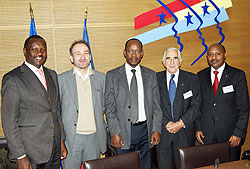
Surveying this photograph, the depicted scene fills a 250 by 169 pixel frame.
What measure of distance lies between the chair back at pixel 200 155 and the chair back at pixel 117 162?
0.42 meters

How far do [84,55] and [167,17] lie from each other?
6.37 feet

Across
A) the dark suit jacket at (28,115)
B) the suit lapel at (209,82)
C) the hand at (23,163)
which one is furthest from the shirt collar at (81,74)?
the suit lapel at (209,82)

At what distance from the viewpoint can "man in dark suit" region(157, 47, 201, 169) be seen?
2900 millimetres

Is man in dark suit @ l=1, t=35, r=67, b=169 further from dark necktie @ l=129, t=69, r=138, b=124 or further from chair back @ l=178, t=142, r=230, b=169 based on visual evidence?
chair back @ l=178, t=142, r=230, b=169

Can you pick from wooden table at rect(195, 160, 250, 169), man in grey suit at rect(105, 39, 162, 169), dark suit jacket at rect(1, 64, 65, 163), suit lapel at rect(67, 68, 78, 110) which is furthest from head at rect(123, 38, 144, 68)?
wooden table at rect(195, 160, 250, 169)

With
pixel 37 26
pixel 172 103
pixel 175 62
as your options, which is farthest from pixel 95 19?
pixel 172 103

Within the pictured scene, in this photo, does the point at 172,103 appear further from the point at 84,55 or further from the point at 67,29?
the point at 67,29

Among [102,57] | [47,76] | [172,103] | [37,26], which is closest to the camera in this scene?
[47,76]

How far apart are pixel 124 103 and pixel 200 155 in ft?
3.46

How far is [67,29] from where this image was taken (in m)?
3.59

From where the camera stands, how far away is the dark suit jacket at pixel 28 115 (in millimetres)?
2135

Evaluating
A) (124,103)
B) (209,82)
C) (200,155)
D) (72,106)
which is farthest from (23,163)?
(209,82)

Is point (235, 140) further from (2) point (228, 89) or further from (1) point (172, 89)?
(1) point (172, 89)

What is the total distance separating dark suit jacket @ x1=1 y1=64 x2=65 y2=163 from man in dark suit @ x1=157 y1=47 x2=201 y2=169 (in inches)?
53.0
